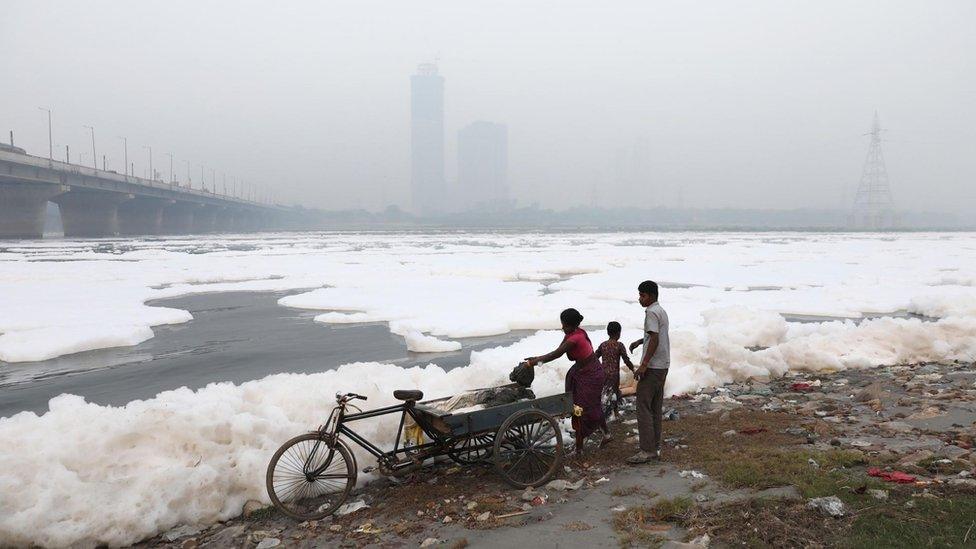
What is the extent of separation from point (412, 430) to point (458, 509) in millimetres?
825

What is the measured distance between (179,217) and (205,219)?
46.6ft

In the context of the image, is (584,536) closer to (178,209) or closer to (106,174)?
(106,174)

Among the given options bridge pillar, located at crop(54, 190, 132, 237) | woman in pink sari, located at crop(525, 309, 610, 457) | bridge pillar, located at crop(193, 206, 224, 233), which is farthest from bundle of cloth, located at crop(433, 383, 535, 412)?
bridge pillar, located at crop(193, 206, 224, 233)

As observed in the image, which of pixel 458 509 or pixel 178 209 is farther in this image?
pixel 178 209

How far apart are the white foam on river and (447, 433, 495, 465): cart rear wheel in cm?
144

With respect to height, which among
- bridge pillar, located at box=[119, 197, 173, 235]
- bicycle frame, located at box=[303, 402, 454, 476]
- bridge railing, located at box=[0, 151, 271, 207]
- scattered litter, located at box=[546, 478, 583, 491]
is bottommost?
scattered litter, located at box=[546, 478, 583, 491]

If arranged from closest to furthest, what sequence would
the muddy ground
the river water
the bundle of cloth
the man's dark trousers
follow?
the muddy ground, the bundle of cloth, the man's dark trousers, the river water

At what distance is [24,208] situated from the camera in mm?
67000

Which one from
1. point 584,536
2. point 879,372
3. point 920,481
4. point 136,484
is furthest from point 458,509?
point 879,372

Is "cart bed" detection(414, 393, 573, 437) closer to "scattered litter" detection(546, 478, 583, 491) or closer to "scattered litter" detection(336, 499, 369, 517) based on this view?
"scattered litter" detection(546, 478, 583, 491)

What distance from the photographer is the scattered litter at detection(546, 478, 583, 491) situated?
5469 millimetres

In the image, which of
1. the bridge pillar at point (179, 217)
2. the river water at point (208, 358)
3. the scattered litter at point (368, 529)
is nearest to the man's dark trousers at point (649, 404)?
the scattered litter at point (368, 529)

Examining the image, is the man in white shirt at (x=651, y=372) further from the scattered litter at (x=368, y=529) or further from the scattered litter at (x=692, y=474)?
the scattered litter at (x=368, y=529)

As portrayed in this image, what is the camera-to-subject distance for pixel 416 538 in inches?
182
